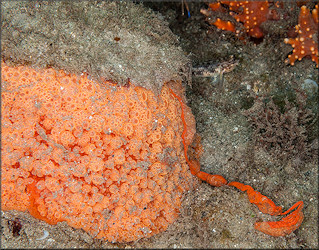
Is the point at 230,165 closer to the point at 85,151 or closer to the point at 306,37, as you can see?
the point at 306,37

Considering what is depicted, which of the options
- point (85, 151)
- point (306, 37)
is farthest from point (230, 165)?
point (85, 151)

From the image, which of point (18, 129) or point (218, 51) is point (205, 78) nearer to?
point (218, 51)

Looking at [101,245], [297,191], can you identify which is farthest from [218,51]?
[101,245]

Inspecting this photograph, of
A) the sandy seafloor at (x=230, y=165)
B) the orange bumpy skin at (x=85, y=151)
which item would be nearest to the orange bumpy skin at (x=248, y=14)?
the sandy seafloor at (x=230, y=165)

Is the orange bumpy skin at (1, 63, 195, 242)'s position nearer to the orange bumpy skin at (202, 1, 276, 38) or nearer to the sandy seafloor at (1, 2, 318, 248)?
the sandy seafloor at (1, 2, 318, 248)

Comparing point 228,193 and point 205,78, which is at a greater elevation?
point 205,78
